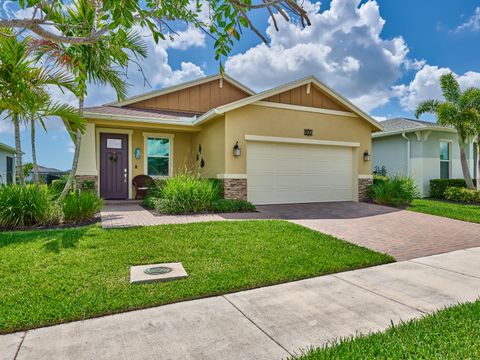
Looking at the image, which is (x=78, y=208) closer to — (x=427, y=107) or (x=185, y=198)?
(x=185, y=198)

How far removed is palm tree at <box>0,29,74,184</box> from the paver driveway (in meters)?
5.95

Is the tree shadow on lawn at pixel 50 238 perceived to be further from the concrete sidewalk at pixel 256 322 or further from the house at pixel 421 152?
the house at pixel 421 152

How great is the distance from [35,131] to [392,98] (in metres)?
17.6

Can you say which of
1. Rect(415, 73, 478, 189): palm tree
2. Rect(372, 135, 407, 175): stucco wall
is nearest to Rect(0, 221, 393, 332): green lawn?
Rect(415, 73, 478, 189): palm tree

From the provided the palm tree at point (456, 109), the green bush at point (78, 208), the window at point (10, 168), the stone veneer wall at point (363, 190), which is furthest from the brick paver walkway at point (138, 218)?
the window at point (10, 168)

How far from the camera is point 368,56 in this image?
13.0 m

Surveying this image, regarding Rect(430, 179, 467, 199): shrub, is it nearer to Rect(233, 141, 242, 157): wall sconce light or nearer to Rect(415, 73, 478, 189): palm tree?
Rect(415, 73, 478, 189): palm tree

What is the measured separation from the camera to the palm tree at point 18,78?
694cm

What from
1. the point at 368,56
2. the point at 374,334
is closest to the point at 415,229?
the point at 374,334

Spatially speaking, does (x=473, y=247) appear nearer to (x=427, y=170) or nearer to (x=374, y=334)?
(x=374, y=334)

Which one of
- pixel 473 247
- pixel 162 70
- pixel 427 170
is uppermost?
pixel 162 70

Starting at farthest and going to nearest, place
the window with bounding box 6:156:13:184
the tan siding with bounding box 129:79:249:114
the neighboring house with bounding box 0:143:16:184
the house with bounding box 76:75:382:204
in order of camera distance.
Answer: the window with bounding box 6:156:13:184
the neighboring house with bounding box 0:143:16:184
the tan siding with bounding box 129:79:249:114
the house with bounding box 76:75:382:204

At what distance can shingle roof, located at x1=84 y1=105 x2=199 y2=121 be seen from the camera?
11.6m

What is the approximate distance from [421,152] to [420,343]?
51.8 feet
